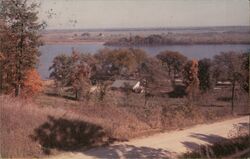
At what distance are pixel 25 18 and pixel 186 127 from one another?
9.96 metres

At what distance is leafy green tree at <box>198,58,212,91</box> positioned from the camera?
60.0m

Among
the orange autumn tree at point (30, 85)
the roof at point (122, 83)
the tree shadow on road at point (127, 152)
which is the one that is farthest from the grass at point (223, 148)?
the roof at point (122, 83)

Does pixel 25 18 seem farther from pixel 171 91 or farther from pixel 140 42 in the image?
pixel 140 42

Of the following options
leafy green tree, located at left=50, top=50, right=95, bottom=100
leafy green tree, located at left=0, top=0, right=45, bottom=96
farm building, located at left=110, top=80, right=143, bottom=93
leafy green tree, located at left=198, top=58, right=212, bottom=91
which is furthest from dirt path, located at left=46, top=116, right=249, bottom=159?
leafy green tree, located at left=50, top=50, right=95, bottom=100

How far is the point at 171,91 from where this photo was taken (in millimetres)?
66750

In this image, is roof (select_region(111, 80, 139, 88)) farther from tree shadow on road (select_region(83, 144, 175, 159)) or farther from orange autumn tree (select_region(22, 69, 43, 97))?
Result: tree shadow on road (select_region(83, 144, 175, 159))

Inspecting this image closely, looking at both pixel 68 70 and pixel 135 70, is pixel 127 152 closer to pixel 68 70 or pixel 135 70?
pixel 68 70

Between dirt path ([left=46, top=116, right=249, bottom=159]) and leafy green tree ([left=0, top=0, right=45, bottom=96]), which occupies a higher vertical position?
leafy green tree ([left=0, top=0, right=45, bottom=96])

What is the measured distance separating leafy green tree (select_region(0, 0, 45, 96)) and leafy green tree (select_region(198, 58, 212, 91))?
3812cm

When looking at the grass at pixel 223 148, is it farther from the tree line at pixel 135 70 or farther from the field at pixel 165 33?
the tree line at pixel 135 70

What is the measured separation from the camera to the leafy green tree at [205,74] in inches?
2361

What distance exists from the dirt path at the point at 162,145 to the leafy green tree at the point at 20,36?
10.0 meters

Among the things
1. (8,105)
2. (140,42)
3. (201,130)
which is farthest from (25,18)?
(140,42)

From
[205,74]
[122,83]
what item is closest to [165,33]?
[205,74]
